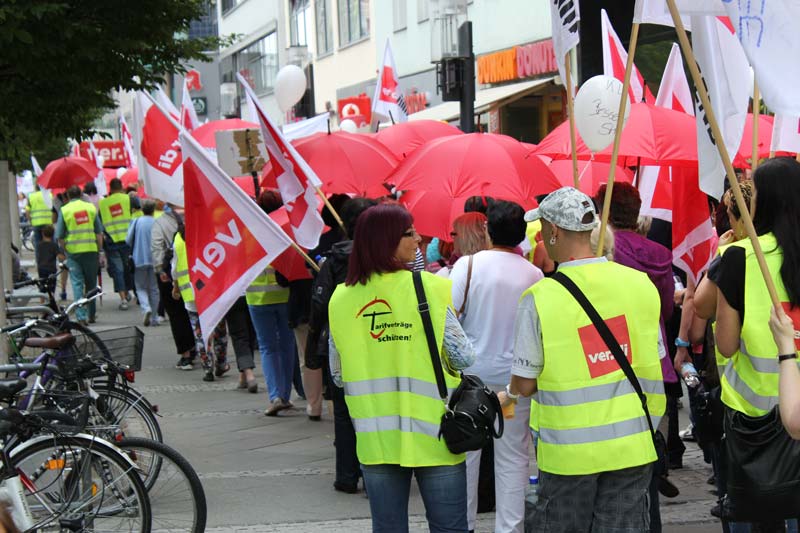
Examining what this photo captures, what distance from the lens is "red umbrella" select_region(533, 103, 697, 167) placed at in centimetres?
749

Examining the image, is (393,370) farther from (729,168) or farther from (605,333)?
(729,168)

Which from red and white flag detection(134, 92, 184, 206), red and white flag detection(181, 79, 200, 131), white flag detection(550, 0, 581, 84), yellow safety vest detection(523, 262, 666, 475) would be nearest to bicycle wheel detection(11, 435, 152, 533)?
yellow safety vest detection(523, 262, 666, 475)

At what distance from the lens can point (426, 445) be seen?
4727 mm

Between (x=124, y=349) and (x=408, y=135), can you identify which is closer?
(x=124, y=349)

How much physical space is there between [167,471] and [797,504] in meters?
3.22

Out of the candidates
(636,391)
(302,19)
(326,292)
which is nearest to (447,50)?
(326,292)

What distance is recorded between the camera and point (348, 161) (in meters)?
10.3

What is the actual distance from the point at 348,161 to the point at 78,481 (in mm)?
5041

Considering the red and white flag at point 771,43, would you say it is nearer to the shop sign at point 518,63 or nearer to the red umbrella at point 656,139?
the red umbrella at point 656,139

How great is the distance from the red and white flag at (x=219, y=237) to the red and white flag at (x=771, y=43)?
13.8 feet

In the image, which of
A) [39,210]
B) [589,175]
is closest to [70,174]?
[39,210]

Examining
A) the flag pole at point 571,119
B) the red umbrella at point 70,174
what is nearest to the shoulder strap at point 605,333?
the flag pole at point 571,119

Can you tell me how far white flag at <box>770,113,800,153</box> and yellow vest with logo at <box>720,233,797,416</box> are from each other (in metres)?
1.59

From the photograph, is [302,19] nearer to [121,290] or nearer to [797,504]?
[121,290]
